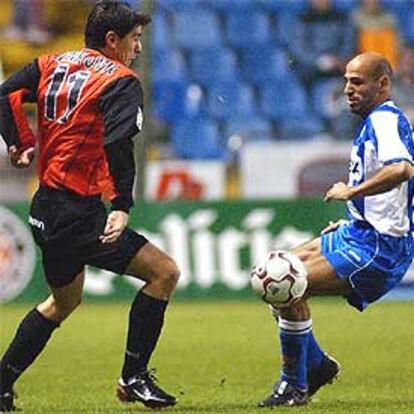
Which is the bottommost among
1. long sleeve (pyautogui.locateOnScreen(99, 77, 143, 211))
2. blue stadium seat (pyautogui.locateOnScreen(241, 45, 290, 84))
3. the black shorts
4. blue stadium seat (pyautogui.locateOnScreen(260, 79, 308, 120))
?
blue stadium seat (pyautogui.locateOnScreen(260, 79, 308, 120))

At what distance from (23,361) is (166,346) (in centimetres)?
435

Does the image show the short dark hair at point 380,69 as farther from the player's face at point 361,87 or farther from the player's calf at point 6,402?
the player's calf at point 6,402

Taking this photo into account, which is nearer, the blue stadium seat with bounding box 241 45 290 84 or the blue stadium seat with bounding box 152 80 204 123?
the blue stadium seat with bounding box 152 80 204 123

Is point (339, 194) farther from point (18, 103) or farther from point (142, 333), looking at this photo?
point (18, 103)

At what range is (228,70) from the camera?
21.3 metres

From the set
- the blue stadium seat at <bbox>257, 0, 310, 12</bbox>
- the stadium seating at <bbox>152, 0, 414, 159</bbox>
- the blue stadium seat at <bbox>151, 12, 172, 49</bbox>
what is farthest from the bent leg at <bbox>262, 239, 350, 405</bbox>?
the blue stadium seat at <bbox>257, 0, 310, 12</bbox>

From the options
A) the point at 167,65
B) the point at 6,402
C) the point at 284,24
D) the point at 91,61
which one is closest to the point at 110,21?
the point at 91,61

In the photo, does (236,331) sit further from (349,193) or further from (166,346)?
(349,193)

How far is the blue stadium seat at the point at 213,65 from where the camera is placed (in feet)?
69.4

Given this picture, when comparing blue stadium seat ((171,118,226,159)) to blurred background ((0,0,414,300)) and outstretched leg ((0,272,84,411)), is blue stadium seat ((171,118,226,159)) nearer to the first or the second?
blurred background ((0,0,414,300))

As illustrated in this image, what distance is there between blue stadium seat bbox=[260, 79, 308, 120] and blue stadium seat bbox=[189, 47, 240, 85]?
1.73 ft

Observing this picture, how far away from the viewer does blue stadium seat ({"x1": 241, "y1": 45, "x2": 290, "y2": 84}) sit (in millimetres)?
21578

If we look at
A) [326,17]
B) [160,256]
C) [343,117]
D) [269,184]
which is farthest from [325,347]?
[326,17]

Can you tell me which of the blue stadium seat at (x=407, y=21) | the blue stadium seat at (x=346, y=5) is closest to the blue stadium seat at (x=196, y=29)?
the blue stadium seat at (x=346, y=5)
